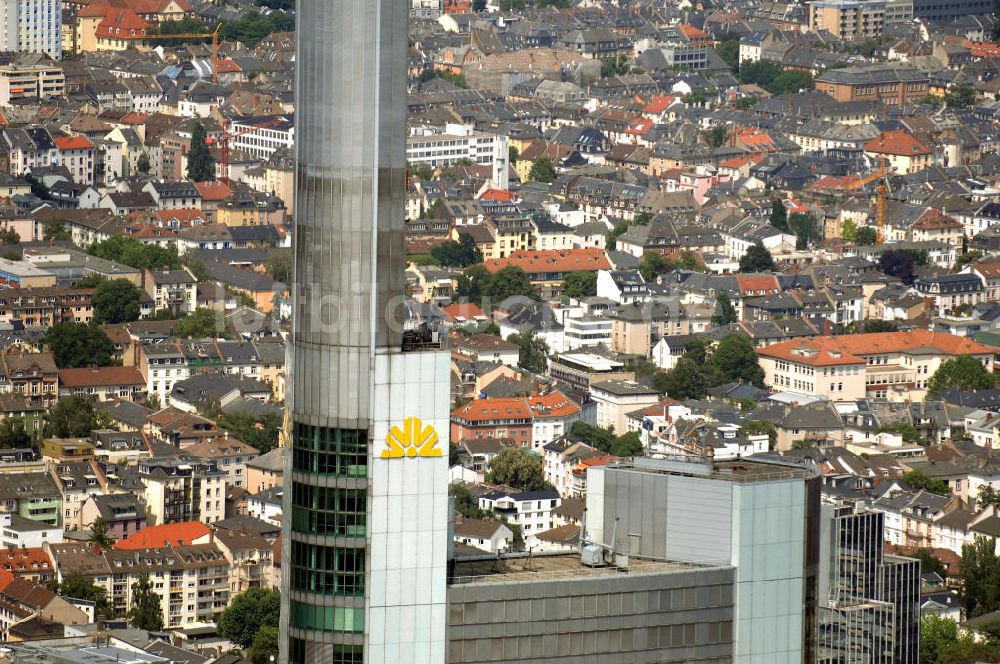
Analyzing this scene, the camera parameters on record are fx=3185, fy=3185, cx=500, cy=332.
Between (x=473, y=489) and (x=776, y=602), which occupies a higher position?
(x=776, y=602)

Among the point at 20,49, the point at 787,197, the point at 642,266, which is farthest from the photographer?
the point at 20,49

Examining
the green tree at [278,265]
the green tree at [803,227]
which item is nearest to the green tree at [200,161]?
the green tree at [278,265]

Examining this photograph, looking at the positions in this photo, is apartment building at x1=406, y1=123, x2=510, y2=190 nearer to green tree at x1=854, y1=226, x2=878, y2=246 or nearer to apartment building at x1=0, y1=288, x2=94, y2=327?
green tree at x1=854, y1=226, x2=878, y2=246

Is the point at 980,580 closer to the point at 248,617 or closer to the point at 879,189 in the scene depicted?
the point at 248,617

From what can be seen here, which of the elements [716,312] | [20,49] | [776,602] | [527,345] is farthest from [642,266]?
[776,602]

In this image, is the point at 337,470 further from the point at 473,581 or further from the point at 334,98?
the point at 334,98

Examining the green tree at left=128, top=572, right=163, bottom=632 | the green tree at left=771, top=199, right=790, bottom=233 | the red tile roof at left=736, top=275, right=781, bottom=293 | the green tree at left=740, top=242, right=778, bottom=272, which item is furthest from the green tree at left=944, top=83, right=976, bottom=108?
the green tree at left=128, top=572, right=163, bottom=632
